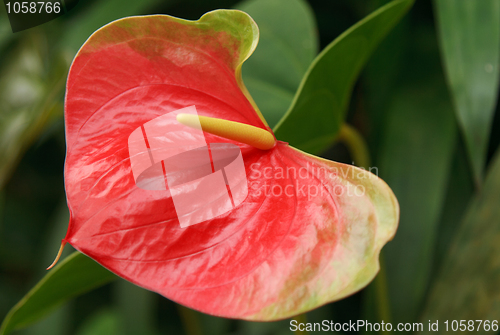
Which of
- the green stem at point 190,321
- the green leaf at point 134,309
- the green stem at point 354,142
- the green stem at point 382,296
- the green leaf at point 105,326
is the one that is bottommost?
the green stem at point 190,321

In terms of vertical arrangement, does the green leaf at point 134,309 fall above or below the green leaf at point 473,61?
below

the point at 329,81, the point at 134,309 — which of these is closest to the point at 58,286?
the point at 329,81

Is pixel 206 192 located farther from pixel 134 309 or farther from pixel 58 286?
pixel 134 309

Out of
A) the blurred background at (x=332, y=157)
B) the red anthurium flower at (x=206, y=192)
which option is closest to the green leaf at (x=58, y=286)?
the red anthurium flower at (x=206, y=192)

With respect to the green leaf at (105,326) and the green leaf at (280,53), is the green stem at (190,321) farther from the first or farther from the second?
the green leaf at (280,53)

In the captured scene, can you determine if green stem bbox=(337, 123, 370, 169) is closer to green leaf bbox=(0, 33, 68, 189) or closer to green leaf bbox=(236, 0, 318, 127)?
green leaf bbox=(236, 0, 318, 127)

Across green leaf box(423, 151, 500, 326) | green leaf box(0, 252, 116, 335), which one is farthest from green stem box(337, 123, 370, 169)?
green leaf box(0, 252, 116, 335)

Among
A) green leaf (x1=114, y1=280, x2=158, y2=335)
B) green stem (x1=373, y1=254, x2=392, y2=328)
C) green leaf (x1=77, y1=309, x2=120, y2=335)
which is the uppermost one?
green stem (x1=373, y1=254, x2=392, y2=328)

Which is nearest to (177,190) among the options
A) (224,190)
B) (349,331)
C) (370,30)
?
(224,190)

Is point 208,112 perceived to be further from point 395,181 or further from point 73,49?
point 73,49
